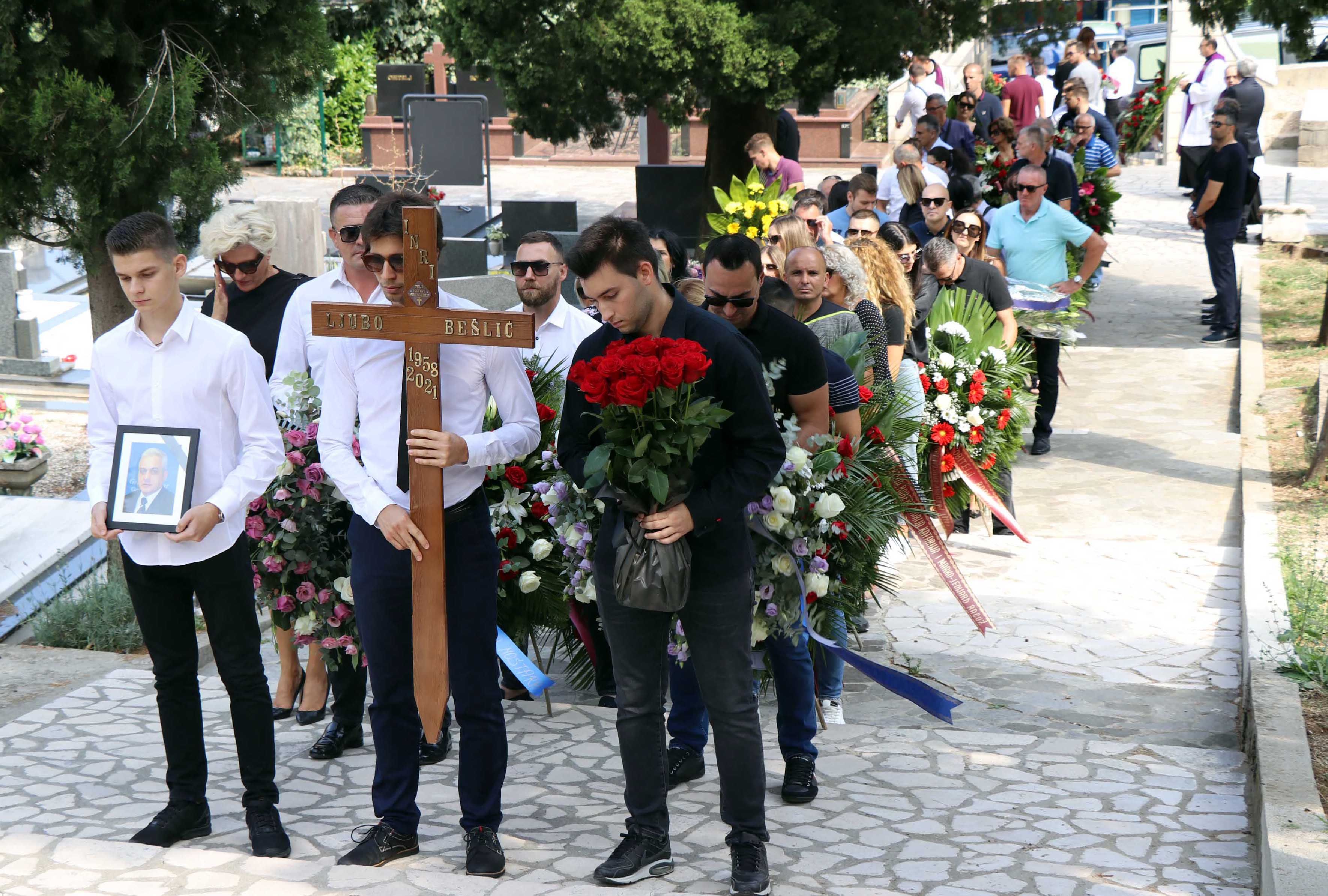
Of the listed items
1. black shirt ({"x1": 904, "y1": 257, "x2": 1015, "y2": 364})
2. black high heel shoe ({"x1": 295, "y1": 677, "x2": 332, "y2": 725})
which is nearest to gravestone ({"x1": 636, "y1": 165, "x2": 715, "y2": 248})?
black shirt ({"x1": 904, "y1": 257, "x2": 1015, "y2": 364})

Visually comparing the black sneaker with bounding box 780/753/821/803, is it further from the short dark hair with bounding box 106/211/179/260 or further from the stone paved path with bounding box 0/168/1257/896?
the short dark hair with bounding box 106/211/179/260

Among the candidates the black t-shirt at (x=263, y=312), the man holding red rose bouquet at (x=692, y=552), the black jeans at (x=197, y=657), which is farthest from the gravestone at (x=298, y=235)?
the man holding red rose bouquet at (x=692, y=552)

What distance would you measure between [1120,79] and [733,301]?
70.9ft

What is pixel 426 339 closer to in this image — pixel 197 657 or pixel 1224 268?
pixel 197 657

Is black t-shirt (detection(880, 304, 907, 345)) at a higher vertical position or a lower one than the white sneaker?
higher

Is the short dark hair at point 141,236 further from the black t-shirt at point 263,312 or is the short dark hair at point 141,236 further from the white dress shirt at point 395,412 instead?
the black t-shirt at point 263,312

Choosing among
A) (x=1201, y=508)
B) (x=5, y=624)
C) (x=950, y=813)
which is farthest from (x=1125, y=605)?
(x=5, y=624)

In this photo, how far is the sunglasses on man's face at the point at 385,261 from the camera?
4.05 metres

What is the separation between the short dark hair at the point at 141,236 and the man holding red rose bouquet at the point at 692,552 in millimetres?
1278

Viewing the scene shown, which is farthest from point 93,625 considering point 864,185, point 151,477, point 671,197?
point 671,197

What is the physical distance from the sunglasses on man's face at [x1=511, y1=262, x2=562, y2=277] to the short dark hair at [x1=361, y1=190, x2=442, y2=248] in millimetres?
1766

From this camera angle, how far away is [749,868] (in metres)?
4.07

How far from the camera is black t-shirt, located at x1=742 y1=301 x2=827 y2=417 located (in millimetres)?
4867

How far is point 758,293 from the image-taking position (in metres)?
4.89
